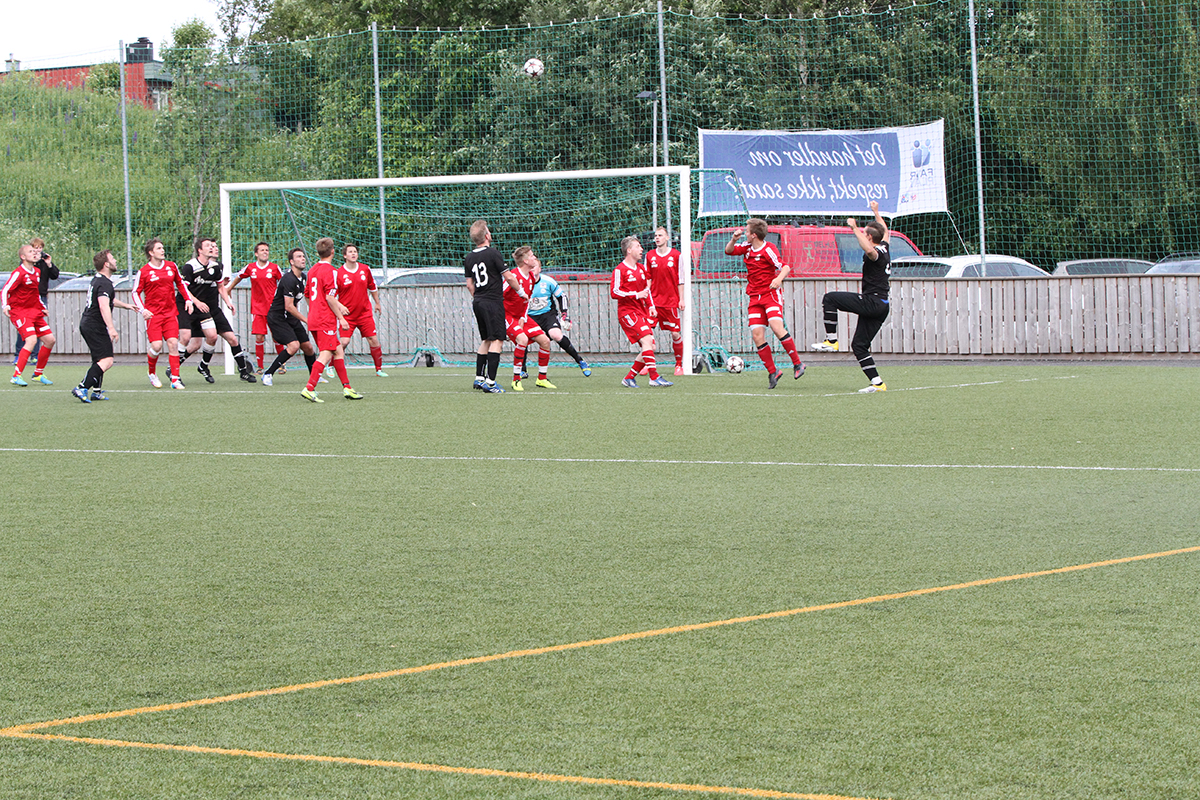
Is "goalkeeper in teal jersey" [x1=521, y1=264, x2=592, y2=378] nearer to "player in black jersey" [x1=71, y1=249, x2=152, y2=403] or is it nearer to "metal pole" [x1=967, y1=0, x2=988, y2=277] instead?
"player in black jersey" [x1=71, y1=249, x2=152, y2=403]

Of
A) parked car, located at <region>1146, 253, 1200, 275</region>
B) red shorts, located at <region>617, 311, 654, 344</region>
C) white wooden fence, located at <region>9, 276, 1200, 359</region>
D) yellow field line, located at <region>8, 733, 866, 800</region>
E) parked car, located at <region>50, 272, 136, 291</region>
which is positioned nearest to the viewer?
yellow field line, located at <region>8, 733, 866, 800</region>

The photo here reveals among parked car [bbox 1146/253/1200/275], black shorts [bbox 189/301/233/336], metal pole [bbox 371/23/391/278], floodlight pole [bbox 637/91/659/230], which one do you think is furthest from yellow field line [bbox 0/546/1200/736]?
parked car [bbox 1146/253/1200/275]

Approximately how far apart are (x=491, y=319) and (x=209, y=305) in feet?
14.6

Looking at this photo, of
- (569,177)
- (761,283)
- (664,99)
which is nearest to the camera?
(761,283)

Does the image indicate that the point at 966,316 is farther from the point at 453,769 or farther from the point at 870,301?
the point at 453,769

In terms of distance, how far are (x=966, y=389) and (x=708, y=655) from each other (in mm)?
12433

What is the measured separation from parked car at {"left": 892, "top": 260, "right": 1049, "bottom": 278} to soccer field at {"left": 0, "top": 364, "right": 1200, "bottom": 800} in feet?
41.0

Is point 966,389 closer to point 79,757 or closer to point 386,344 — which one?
point 386,344

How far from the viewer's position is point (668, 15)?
914 inches

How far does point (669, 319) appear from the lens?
1942 cm

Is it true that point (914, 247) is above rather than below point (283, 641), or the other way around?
above

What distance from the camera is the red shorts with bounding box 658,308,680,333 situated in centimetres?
1933

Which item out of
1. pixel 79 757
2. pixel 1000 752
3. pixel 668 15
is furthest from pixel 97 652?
pixel 668 15

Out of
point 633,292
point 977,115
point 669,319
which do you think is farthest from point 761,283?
point 977,115
